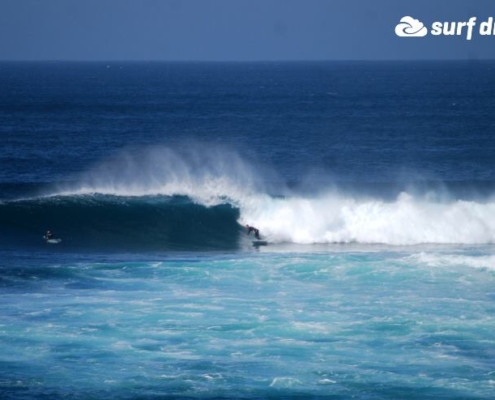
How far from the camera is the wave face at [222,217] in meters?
40.2

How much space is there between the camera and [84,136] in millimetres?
79125

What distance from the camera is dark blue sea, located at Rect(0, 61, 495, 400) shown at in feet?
75.7

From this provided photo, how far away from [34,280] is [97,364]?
29.8ft

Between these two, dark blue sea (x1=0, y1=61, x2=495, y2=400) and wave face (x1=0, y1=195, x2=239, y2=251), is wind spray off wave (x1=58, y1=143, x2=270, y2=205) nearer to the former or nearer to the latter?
dark blue sea (x1=0, y1=61, x2=495, y2=400)

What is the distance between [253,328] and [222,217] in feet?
57.8

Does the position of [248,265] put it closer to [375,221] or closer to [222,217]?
[375,221]

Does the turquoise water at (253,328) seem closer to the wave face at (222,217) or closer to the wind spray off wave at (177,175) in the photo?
the wave face at (222,217)

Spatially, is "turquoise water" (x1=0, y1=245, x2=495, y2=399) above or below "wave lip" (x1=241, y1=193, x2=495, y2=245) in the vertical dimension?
below

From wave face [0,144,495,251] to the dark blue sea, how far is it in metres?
0.11

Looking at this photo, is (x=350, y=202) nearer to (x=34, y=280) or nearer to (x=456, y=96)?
(x=34, y=280)

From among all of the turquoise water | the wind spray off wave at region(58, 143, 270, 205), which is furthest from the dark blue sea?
the wind spray off wave at region(58, 143, 270, 205)

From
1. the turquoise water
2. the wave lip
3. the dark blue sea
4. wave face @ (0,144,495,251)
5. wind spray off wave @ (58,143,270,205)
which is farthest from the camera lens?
wind spray off wave @ (58,143,270,205)

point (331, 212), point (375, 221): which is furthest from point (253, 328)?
point (331, 212)

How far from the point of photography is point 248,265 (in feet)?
112
